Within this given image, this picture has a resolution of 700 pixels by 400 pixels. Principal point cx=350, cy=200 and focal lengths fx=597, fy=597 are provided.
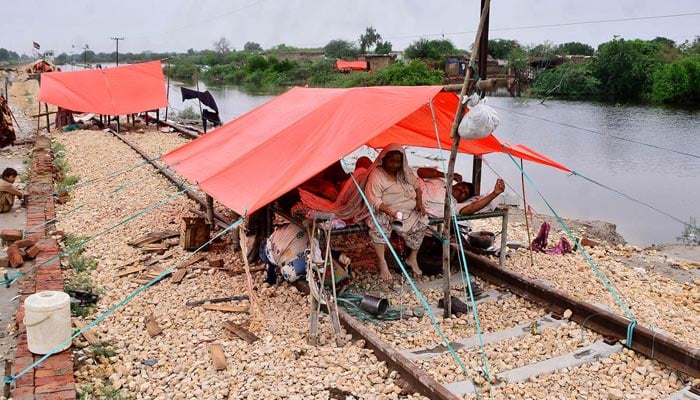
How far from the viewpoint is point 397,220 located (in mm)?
6246

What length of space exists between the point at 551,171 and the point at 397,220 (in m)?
14.6

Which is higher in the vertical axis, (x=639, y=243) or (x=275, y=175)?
(x=275, y=175)

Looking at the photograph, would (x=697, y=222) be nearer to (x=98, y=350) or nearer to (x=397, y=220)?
(x=397, y=220)

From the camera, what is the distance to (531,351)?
4.88 m

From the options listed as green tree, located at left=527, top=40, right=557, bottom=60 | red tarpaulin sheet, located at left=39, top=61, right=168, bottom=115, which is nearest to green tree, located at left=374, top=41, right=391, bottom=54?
green tree, located at left=527, top=40, right=557, bottom=60

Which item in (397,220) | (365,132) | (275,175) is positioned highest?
(365,132)

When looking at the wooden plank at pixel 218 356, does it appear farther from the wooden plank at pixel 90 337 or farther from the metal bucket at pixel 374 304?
the metal bucket at pixel 374 304

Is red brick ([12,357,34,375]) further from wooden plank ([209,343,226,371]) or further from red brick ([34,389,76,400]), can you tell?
wooden plank ([209,343,226,371])

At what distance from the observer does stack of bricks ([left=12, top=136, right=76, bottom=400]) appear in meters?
4.14

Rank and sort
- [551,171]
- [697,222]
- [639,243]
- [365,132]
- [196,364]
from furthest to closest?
[551,171], [697,222], [639,243], [365,132], [196,364]

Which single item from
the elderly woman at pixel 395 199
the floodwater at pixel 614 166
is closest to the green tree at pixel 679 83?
the floodwater at pixel 614 166

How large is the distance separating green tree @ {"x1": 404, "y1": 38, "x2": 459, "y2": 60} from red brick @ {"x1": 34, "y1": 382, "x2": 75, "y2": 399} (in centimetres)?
5310

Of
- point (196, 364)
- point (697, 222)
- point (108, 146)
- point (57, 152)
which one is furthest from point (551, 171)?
point (196, 364)

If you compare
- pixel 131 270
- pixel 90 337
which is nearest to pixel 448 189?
pixel 90 337
